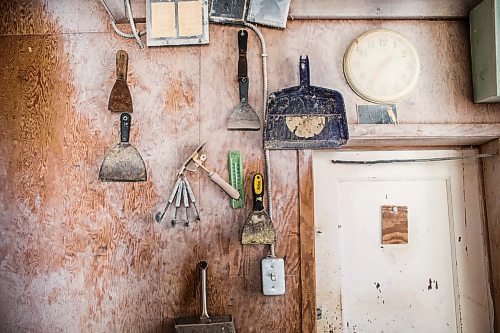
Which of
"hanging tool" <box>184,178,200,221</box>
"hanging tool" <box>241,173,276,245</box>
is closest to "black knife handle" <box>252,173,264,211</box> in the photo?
"hanging tool" <box>241,173,276,245</box>

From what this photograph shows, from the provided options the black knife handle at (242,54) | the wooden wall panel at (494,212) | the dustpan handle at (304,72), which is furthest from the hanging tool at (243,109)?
the wooden wall panel at (494,212)

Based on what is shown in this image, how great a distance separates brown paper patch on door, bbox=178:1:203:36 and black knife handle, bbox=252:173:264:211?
27.2 inches

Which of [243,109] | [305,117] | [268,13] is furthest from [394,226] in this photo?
[268,13]

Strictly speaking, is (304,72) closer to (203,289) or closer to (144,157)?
(144,157)

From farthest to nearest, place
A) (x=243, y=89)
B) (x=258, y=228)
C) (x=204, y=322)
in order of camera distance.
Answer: (x=243, y=89) → (x=258, y=228) → (x=204, y=322)

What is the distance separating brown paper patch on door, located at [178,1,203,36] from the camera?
7.13 feet

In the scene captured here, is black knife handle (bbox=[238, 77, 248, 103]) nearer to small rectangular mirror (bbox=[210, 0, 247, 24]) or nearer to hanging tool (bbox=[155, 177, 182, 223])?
small rectangular mirror (bbox=[210, 0, 247, 24])

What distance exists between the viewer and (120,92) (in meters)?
2.14

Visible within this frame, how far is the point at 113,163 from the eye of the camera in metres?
2.11

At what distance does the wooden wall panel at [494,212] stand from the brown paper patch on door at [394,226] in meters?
0.38

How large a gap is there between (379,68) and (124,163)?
119 centimetres

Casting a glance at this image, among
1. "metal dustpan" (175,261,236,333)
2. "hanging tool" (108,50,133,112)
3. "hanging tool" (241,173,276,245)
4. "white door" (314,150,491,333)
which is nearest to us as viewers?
"metal dustpan" (175,261,236,333)

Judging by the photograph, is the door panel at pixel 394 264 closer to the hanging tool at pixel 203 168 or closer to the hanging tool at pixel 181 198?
the hanging tool at pixel 203 168

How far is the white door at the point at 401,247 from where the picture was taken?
2258 millimetres
